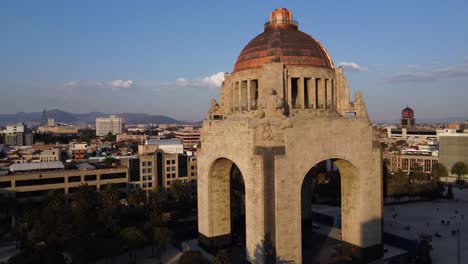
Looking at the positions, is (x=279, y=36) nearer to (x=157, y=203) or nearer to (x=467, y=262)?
(x=467, y=262)

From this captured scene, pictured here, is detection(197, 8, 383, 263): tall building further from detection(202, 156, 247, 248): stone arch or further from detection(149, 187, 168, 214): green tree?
detection(149, 187, 168, 214): green tree

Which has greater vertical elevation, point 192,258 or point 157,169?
point 157,169

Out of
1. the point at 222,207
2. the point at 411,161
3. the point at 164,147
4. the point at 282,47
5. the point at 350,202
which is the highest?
the point at 282,47

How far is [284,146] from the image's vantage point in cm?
2639

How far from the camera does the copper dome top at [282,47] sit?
99.5 ft

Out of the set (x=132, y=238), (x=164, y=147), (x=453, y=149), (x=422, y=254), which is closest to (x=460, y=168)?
(x=453, y=149)

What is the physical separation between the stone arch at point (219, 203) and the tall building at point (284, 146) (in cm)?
9

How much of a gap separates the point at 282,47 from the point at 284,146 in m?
9.05

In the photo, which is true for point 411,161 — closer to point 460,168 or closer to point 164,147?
point 460,168

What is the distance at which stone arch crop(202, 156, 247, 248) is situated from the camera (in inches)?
1284

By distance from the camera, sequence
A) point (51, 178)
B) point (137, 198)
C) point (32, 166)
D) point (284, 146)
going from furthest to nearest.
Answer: point (32, 166) < point (51, 178) < point (137, 198) < point (284, 146)

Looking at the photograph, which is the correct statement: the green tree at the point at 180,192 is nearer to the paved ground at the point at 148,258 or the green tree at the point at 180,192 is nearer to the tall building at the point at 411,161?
the paved ground at the point at 148,258

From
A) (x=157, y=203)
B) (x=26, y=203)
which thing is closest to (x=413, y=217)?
(x=157, y=203)

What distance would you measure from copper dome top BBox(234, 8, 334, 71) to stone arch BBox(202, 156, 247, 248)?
30.1ft
